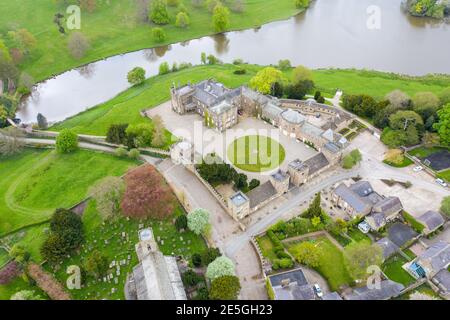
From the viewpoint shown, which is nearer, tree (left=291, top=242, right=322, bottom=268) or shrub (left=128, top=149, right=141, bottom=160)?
tree (left=291, top=242, right=322, bottom=268)

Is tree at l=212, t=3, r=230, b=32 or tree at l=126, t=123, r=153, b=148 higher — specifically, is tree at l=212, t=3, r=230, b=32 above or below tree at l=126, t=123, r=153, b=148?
above

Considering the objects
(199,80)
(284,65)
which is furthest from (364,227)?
(284,65)

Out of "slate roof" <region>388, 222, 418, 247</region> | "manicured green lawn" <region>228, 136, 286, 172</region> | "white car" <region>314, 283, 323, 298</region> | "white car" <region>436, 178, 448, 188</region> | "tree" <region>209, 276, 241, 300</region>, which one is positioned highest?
"manicured green lawn" <region>228, 136, 286, 172</region>

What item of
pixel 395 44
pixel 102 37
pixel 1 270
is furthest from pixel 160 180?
pixel 395 44

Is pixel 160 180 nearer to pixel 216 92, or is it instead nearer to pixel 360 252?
pixel 216 92

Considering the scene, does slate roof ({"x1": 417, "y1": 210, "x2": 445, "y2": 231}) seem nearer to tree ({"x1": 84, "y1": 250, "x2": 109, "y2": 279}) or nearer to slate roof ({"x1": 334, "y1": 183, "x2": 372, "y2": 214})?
slate roof ({"x1": 334, "y1": 183, "x2": 372, "y2": 214})

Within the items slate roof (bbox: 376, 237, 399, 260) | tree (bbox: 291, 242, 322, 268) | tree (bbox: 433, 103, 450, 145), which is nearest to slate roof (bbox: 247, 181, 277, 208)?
tree (bbox: 291, 242, 322, 268)

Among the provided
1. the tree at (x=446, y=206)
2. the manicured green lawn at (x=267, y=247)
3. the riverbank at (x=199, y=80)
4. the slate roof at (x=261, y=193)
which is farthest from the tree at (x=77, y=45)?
the tree at (x=446, y=206)
